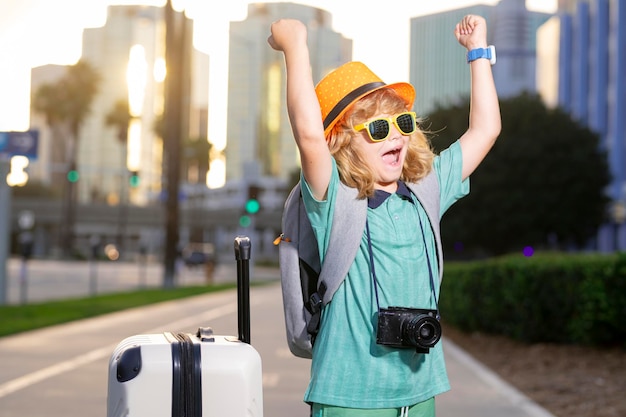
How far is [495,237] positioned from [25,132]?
45.8 meters

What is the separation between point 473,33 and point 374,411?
1.35 metres

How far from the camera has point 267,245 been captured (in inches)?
5536

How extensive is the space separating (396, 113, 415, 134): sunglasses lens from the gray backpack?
0.55ft

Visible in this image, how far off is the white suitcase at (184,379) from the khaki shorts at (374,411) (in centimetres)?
18

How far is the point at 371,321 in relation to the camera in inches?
120

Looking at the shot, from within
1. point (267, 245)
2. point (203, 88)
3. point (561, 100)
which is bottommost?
point (267, 245)

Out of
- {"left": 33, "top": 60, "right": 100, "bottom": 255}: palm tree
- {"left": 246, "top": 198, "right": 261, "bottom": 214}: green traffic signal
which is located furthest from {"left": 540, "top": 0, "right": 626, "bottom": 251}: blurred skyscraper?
{"left": 246, "top": 198, "right": 261, "bottom": 214}: green traffic signal

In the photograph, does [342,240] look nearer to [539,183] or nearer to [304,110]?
[304,110]

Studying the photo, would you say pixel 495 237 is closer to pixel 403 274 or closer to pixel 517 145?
pixel 517 145

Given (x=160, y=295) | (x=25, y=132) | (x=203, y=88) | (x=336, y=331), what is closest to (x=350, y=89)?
(x=336, y=331)

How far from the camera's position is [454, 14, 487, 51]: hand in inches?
141

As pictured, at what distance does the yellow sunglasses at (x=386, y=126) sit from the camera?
3.18 m

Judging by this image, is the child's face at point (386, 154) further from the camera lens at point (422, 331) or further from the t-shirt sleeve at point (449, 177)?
the camera lens at point (422, 331)

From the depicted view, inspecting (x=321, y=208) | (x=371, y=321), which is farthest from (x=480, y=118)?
(x=371, y=321)
